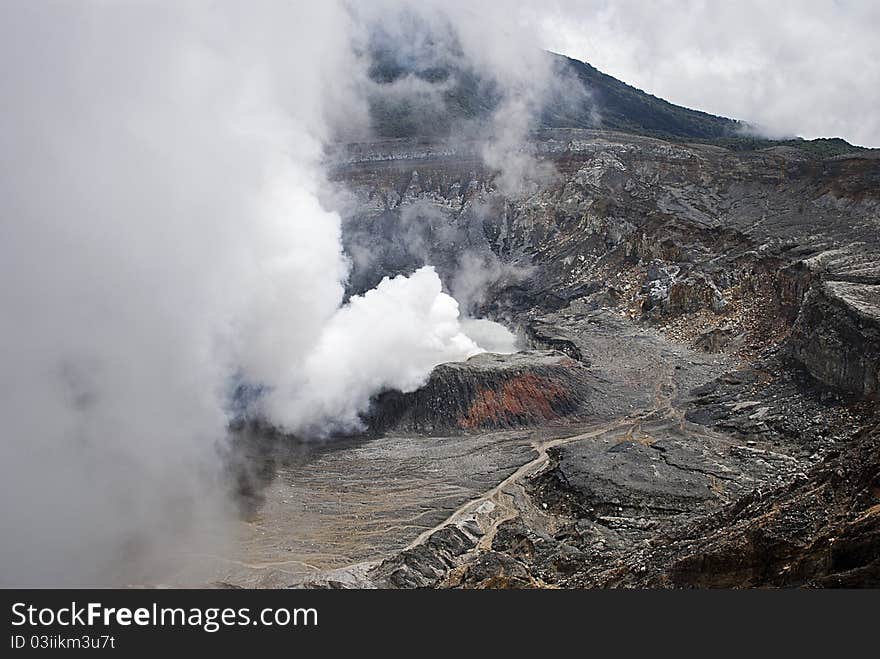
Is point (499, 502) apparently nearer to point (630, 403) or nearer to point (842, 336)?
point (630, 403)

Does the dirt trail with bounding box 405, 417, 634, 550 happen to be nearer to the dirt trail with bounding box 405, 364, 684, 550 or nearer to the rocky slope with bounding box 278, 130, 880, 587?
the dirt trail with bounding box 405, 364, 684, 550

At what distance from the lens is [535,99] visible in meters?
134

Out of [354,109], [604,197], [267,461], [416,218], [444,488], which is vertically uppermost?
[354,109]

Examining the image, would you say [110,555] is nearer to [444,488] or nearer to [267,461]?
[267,461]

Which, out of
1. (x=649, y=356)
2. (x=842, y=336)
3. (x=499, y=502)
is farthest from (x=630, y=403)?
(x=499, y=502)

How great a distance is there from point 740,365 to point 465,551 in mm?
31473

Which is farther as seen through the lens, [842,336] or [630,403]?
[630,403]

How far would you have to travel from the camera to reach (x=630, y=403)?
4884 centimetres

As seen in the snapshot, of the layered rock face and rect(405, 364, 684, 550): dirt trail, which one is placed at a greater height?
the layered rock face

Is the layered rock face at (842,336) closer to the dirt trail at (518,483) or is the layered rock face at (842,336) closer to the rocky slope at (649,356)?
the rocky slope at (649,356)

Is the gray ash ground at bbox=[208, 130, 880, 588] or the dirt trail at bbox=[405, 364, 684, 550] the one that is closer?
the gray ash ground at bbox=[208, 130, 880, 588]

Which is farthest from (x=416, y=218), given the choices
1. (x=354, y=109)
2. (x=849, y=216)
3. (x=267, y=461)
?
(x=267, y=461)

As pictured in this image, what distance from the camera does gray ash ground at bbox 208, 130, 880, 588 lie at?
26812 millimetres

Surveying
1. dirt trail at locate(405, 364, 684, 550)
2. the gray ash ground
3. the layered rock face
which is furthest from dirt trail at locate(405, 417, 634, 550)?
the layered rock face
